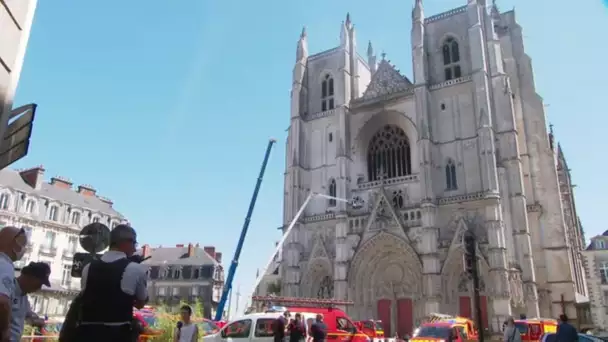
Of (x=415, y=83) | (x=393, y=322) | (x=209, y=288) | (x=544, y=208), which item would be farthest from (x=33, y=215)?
(x=544, y=208)

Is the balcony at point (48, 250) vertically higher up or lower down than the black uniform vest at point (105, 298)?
higher up

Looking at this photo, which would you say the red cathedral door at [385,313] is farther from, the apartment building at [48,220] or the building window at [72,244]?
the building window at [72,244]

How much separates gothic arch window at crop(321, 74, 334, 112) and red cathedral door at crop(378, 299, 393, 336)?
15.4 metres

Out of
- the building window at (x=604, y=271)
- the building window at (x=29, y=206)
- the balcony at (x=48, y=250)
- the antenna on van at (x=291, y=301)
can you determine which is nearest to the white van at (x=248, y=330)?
the antenna on van at (x=291, y=301)

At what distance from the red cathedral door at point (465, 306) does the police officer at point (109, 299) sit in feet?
86.2

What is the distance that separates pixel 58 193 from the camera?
34.7 metres

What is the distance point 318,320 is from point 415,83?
24.1 meters

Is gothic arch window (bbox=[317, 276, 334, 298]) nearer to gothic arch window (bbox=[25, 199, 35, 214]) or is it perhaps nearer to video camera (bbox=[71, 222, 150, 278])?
gothic arch window (bbox=[25, 199, 35, 214])

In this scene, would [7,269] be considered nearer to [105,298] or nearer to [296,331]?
[105,298]

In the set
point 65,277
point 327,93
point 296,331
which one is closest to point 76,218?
point 65,277

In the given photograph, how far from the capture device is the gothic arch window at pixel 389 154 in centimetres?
3234

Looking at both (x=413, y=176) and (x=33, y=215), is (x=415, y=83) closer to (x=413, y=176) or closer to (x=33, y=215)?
(x=413, y=176)

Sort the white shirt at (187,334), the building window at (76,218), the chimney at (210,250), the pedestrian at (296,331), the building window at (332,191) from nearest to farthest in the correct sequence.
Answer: the white shirt at (187,334)
the pedestrian at (296,331)
the building window at (332,191)
the building window at (76,218)
the chimney at (210,250)

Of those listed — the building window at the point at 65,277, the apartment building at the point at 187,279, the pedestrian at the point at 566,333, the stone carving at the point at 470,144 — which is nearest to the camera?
the pedestrian at the point at 566,333
